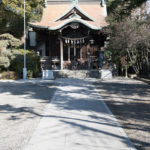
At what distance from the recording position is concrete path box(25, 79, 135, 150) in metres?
3.77

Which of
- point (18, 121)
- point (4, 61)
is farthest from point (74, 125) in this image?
point (4, 61)

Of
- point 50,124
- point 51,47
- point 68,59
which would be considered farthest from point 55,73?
point 50,124

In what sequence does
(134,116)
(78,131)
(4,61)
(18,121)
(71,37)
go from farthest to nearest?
(71,37) < (4,61) < (134,116) < (18,121) < (78,131)

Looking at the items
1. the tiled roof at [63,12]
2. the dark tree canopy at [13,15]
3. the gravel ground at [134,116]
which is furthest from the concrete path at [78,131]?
the dark tree canopy at [13,15]

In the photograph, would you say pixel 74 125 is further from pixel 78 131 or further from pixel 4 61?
pixel 4 61

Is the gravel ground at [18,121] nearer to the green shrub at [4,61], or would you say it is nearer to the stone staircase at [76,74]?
the stone staircase at [76,74]

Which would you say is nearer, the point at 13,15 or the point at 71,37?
the point at 71,37

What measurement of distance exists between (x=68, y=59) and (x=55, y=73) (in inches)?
117

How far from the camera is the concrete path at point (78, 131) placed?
12.4 feet

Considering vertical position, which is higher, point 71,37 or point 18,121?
point 71,37

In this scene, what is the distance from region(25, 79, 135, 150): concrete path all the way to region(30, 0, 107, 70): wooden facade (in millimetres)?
11356

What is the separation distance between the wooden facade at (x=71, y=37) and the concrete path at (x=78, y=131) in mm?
11356

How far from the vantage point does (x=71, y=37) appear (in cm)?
1817

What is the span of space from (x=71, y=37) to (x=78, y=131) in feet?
47.8
